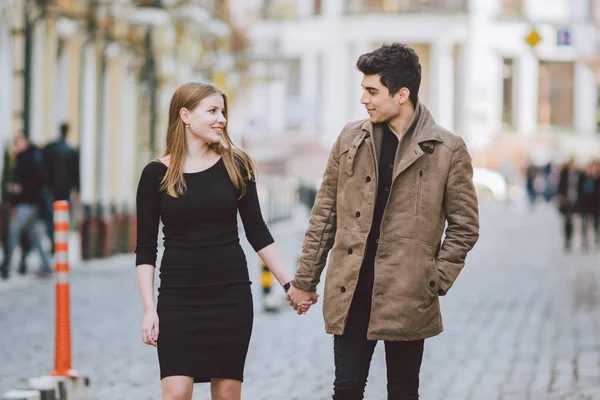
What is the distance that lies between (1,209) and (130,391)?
10052 millimetres

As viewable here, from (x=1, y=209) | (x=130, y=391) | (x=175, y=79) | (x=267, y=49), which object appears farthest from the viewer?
(x=267, y=49)

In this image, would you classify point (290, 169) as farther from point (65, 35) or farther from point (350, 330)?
point (350, 330)

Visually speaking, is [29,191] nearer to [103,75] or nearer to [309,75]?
[103,75]

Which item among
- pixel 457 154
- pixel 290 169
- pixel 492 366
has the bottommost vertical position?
pixel 290 169

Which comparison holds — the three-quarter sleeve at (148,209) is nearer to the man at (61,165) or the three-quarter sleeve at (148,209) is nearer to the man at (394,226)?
the man at (394,226)

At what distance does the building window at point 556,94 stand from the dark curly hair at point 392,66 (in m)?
77.3

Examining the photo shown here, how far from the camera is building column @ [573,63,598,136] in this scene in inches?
3246

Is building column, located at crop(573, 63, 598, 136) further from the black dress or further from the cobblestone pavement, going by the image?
the black dress

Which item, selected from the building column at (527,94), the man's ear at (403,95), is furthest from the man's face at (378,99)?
the building column at (527,94)

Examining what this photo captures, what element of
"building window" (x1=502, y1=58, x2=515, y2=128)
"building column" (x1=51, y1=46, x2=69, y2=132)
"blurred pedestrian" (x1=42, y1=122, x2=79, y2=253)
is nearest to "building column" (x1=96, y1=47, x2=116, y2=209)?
"building column" (x1=51, y1=46, x2=69, y2=132)

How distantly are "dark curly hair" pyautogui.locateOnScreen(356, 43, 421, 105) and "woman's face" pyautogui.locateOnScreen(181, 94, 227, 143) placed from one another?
1.88ft

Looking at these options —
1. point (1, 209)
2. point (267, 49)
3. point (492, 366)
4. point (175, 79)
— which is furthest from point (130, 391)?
point (267, 49)

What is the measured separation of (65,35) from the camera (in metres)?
30.7

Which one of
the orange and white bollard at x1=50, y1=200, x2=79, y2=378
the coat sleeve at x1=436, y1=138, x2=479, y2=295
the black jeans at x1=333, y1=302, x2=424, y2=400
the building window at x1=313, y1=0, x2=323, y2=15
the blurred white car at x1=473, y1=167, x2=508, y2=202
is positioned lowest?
the blurred white car at x1=473, y1=167, x2=508, y2=202
